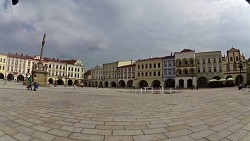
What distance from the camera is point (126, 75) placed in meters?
63.7

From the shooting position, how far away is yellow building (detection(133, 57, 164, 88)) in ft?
179

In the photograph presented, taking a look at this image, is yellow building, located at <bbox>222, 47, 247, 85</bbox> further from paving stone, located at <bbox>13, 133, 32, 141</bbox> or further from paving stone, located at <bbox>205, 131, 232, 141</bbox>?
paving stone, located at <bbox>13, 133, 32, 141</bbox>

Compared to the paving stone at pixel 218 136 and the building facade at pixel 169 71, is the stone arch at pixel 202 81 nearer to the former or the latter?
the building facade at pixel 169 71

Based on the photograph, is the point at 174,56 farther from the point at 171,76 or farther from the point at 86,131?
the point at 86,131

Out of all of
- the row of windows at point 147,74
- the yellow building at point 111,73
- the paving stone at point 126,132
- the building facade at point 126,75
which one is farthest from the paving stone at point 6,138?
the yellow building at point 111,73

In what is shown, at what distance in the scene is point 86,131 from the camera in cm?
379

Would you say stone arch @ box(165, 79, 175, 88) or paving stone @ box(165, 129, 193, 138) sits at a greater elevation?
stone arch @ box(165, 79, 175, 88)

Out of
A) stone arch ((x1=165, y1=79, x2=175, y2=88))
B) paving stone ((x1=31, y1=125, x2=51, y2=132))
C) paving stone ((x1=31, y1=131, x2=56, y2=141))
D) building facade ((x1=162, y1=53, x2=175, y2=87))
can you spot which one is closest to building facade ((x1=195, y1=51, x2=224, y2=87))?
building facade ((x1=162, y1=53, x2=175, y2=87))

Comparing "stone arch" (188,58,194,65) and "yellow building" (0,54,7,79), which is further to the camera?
"yellow building" (0,54,7,79)

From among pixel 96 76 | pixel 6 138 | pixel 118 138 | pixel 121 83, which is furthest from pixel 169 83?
pixel 6 138

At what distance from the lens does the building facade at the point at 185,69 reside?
47.6 metres

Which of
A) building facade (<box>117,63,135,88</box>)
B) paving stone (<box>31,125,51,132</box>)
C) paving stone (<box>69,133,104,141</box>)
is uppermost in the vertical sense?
building facade (<box>117,63,135,88</box>)

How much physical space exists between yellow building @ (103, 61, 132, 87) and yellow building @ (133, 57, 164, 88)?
10.9m

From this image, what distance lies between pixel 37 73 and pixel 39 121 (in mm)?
27165
